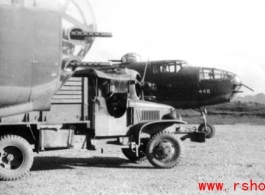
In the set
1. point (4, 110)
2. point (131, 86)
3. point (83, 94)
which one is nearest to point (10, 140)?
point (4, 110)

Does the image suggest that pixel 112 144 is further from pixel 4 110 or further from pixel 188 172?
pixel 4 110

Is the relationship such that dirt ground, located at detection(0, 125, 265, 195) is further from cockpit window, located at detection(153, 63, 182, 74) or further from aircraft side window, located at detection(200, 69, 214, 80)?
cockpit window, located at detection(153, 63, 182, 74)

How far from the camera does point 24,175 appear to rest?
24.6ft

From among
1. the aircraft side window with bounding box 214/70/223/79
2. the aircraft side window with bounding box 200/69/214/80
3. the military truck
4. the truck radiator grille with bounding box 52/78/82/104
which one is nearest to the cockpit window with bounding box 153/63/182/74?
the aircraft side window with bounding box 200/69/214/80

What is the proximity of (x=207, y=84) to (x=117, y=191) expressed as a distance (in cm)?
1018

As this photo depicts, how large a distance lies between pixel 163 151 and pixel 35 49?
12.5 ft

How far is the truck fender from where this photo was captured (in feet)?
28.8

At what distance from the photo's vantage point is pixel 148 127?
9117 mm

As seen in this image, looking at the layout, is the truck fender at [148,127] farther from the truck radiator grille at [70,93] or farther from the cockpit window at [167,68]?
the cockpit window at [167,68]

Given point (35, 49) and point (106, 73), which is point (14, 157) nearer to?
point (35, 49)

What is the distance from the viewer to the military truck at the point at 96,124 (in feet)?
24.5

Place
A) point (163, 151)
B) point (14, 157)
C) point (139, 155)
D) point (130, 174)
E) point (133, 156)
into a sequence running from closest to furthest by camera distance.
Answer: point (14, 157) < point (130, 174) < point (163, 151) < point (139, 155) < point (133, 156)

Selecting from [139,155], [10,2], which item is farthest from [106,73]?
[10,2]

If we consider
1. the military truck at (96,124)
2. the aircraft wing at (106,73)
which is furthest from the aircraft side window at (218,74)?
the aircraft wing at (106,73)
